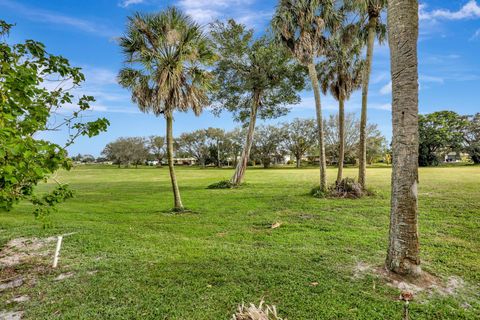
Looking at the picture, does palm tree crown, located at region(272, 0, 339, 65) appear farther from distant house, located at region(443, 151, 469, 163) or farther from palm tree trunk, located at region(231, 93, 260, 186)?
distant house, located at region(443, 151, 469, 163)

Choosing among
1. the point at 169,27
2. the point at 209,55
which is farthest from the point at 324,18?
the point at 169,27

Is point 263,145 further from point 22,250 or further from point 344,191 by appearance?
point 22,250

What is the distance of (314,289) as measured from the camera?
4.10 m

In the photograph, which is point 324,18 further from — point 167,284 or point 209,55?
point 167,284

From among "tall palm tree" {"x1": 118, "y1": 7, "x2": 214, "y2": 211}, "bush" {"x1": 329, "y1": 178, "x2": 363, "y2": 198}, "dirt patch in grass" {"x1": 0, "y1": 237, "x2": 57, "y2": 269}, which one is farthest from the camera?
"bush" {"x1": 329, "y1": 178, "x2": 363, "y2": 198}

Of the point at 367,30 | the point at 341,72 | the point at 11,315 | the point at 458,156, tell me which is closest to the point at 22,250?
the point at 11,315

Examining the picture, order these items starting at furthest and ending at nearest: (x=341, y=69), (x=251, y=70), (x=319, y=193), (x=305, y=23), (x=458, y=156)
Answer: (x=458, y=156), (x=251, y=70), (x=341, y=69), (x=319, y=193), (x=305, y=23)

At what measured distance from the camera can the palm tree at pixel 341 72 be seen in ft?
48.9

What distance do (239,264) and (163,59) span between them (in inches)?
315

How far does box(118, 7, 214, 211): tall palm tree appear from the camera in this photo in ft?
32.0

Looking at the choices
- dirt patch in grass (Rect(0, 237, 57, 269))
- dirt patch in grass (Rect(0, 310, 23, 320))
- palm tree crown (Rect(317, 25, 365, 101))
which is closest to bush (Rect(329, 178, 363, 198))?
palm tree crown (Rect(317, 25, 365, 101))

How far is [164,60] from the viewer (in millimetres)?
9984

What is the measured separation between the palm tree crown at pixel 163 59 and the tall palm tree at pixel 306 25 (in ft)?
16.8

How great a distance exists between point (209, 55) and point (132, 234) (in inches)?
288
